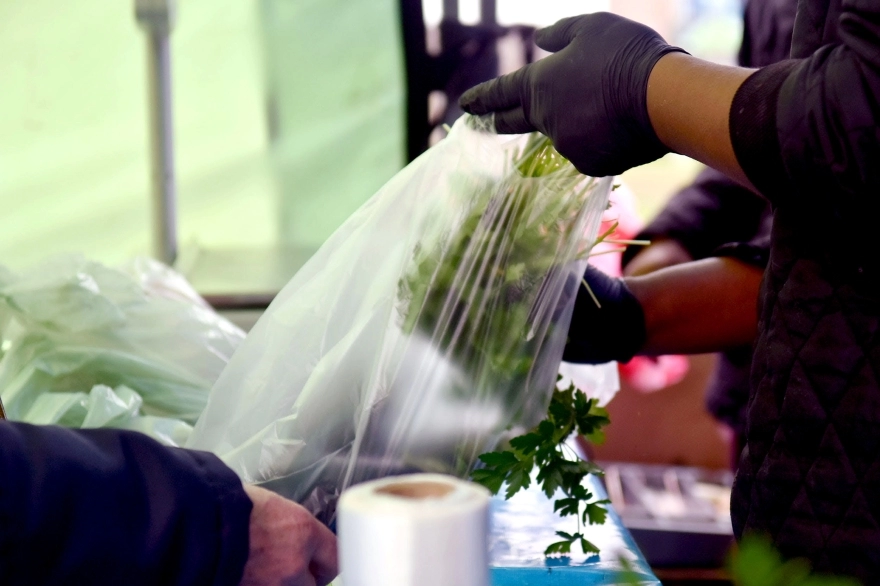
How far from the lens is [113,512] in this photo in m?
0.50

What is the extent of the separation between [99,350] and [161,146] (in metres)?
1.05

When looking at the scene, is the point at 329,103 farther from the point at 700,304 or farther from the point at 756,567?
the point at 756,567

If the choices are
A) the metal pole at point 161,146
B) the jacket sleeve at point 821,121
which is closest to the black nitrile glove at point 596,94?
the jacket sleeve at point 821,121

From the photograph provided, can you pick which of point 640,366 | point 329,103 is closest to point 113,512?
point 329,103

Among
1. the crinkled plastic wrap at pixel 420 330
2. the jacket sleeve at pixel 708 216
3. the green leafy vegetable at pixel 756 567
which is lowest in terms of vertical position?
the jacket sleeve at pixel 708 216

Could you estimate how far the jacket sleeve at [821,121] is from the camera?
1.69ft

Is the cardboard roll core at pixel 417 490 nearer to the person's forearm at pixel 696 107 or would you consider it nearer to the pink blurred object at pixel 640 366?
the person's forearm at pixel 696 107

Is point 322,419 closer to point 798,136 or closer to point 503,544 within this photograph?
point 503,544

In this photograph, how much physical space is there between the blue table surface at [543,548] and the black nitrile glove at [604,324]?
17 centimetres

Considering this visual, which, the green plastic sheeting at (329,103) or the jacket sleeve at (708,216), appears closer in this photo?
the jacket sleeve at (708,216)

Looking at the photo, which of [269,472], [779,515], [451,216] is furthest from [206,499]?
[779,515]

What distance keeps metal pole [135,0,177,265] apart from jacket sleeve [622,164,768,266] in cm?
109

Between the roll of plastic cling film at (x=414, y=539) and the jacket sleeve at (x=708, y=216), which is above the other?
the roll of plastic cling film at (x=414, y=539)

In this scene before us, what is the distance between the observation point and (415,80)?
219cm
